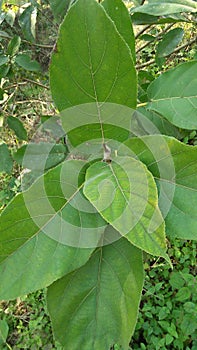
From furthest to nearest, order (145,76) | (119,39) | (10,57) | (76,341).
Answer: (10,57), (145,76), (76,341), (119,39)

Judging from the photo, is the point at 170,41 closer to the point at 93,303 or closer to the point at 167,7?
the point at 167,7

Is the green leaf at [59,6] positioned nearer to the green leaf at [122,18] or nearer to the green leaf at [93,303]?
the green leaf at [122,18]

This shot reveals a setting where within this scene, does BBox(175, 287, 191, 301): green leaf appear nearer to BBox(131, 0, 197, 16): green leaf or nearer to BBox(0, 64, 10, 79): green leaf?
BBox(0, 64, 10, 79): green leaf

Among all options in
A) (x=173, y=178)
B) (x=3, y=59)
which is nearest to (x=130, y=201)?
(x=173, y=178)

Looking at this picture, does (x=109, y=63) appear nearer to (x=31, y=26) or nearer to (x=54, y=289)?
(x=54, y=289)

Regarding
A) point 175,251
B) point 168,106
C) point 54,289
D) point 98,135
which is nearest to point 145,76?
point 168,106
